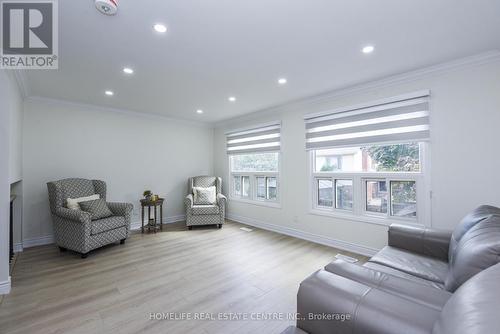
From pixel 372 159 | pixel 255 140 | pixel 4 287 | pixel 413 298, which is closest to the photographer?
pixel 413 298

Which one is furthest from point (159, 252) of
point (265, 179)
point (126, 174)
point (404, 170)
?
point (404, 170)

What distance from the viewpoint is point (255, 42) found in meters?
2.18

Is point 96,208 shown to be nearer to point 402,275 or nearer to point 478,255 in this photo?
point 402,275

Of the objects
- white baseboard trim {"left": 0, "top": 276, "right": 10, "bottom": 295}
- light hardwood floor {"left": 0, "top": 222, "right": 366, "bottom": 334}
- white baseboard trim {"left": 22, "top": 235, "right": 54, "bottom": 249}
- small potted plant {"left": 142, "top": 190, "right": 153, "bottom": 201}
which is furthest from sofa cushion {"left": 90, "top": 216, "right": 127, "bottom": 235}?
white baseboard trim {"left": 22, "top": 235, "right": 54, "bottom": 249}

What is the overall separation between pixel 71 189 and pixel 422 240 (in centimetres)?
475

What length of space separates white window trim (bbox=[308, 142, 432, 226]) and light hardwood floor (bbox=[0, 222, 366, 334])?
60 centimetres

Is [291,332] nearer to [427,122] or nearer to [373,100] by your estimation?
[427,122]

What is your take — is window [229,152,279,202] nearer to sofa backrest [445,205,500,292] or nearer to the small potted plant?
the small potted plant

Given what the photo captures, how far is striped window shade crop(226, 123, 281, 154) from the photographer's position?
454 cm

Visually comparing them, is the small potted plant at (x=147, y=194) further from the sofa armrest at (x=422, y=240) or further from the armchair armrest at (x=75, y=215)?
the sofa armrest at (x=422, y=240)

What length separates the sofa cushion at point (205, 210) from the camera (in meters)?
4.62

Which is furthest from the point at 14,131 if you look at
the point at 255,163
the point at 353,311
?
the point at 353,311

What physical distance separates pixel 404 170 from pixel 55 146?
545 centimetres

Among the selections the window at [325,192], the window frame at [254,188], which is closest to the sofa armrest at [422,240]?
the window at [325,192]
